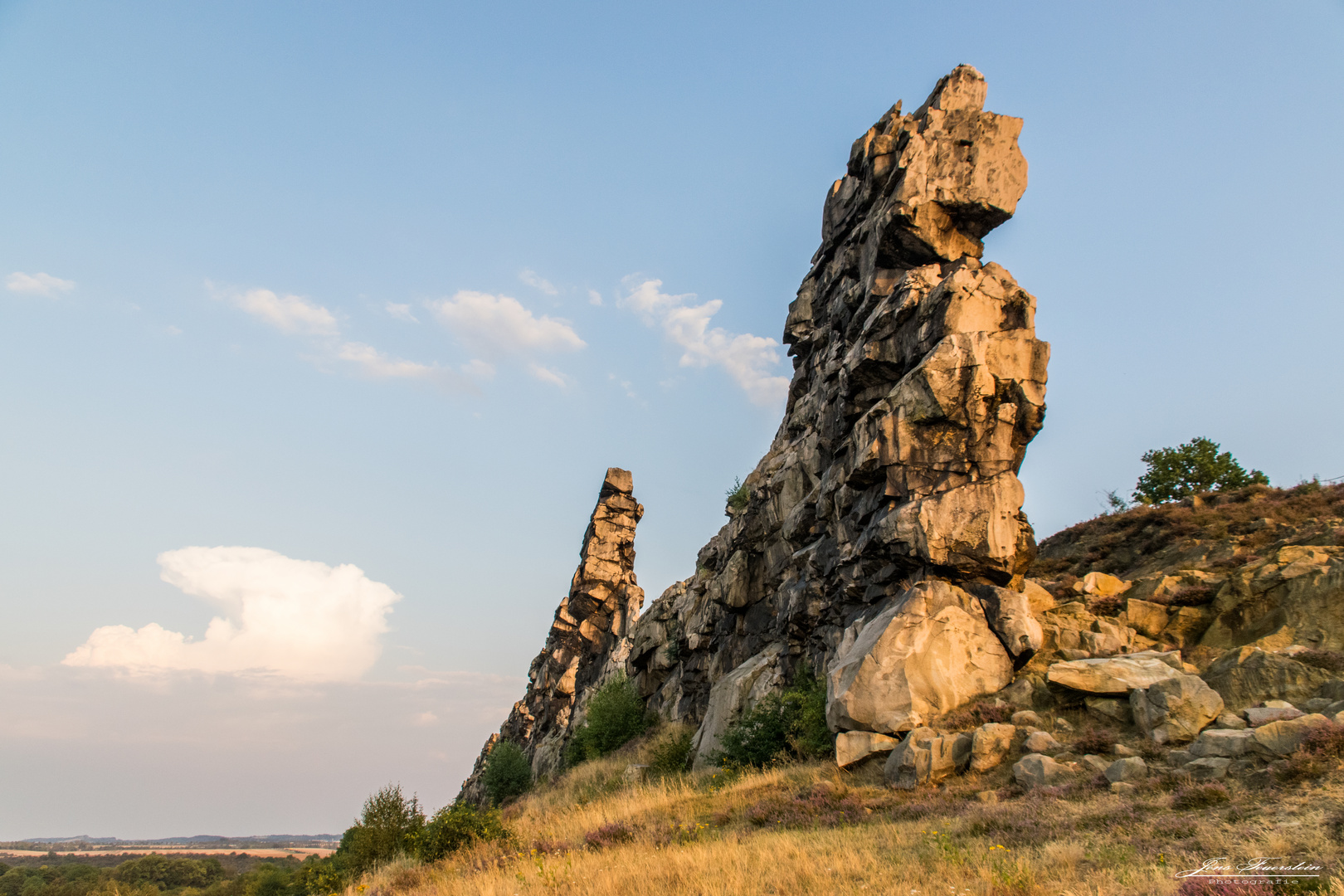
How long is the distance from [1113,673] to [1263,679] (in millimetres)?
2955

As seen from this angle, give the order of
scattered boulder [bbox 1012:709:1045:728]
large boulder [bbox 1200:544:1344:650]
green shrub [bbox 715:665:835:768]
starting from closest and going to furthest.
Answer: scattered boulder [bbox 1012:709:1045:728] < large boulder [bbox 1200:544:1344:650] < green shrub [bbox 715:665:835:768]

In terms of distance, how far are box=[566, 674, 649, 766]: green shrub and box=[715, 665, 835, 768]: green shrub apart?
17.6m

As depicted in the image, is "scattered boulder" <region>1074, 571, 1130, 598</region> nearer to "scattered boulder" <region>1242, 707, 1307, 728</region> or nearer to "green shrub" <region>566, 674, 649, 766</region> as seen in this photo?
"scattered boulder" <region>1242, 707, 1307, 728</region>

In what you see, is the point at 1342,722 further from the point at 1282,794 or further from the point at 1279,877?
the point at 1279,877

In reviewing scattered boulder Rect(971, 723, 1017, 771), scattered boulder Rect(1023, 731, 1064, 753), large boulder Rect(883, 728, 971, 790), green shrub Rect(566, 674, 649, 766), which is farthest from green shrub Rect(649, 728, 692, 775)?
scattered boulder Rect(1023, 731, 1064, 753)

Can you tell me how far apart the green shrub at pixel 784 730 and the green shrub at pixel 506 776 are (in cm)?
3500

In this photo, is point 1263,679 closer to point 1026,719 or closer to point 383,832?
point 1026,719

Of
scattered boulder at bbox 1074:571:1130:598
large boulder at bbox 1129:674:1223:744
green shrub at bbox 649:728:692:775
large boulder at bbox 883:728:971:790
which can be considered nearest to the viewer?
large boulder at bbox 1129:674:1223:744

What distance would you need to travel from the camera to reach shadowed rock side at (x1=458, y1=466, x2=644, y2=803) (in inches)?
2763

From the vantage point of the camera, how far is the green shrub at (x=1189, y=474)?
4250cm

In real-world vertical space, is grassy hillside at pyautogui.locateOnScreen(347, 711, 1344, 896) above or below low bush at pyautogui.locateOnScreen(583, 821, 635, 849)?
above

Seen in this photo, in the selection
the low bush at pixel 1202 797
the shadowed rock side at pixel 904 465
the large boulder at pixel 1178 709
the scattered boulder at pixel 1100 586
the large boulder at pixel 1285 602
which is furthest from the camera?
the scattered boulder at pixel 1100 586

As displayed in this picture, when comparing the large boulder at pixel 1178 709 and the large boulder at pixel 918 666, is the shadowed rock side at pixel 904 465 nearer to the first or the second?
the large boulder at pixel 918 666

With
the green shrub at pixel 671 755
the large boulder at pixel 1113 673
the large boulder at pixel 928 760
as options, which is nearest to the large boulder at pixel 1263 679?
the large boulder at pixel 1113 673
